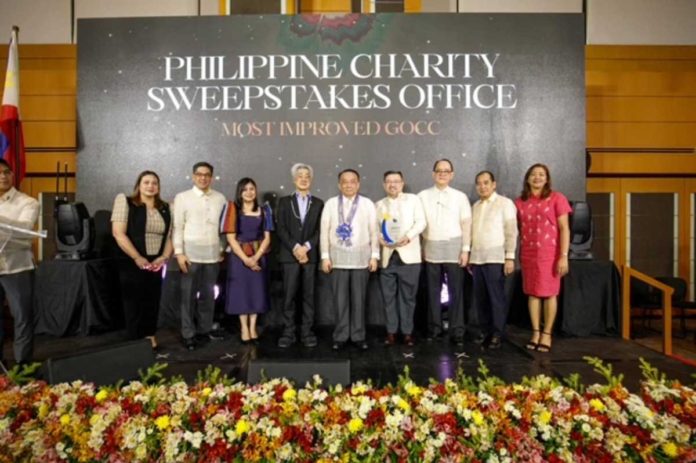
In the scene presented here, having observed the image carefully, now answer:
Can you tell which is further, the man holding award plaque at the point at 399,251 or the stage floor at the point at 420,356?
the man holding award plaque at the point at 399,251

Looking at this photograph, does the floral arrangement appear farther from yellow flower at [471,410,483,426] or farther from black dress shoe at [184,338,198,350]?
black dress shoe at [184,338,198,350]

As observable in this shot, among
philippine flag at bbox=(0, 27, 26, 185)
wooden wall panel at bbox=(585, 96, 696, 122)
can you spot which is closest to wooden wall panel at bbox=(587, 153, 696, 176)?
wooden wall panel at bbox=(585, 96, 696, 122)

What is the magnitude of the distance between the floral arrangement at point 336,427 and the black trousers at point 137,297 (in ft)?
4.74

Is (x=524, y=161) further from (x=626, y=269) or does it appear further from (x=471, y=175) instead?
(x=626, y=269)

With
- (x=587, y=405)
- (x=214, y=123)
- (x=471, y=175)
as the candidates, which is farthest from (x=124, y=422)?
(x=471, y=175)

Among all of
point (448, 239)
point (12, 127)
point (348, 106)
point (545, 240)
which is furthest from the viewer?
point (348, 106)

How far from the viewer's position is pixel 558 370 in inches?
121

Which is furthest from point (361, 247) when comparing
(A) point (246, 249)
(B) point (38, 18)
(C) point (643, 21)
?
(B) point (38, 18)

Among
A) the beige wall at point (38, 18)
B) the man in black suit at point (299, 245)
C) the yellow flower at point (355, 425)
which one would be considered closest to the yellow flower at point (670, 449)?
the yellow flower at point (355, 425)

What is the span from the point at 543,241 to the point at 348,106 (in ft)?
7.56

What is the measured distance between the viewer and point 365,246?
3.52 meters

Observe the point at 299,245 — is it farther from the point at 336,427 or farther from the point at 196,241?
the point at 336,427

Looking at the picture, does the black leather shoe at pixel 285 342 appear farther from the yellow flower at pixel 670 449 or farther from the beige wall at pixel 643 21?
the beige wall at pixel 643 21

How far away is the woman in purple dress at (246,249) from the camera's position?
3.54 m
